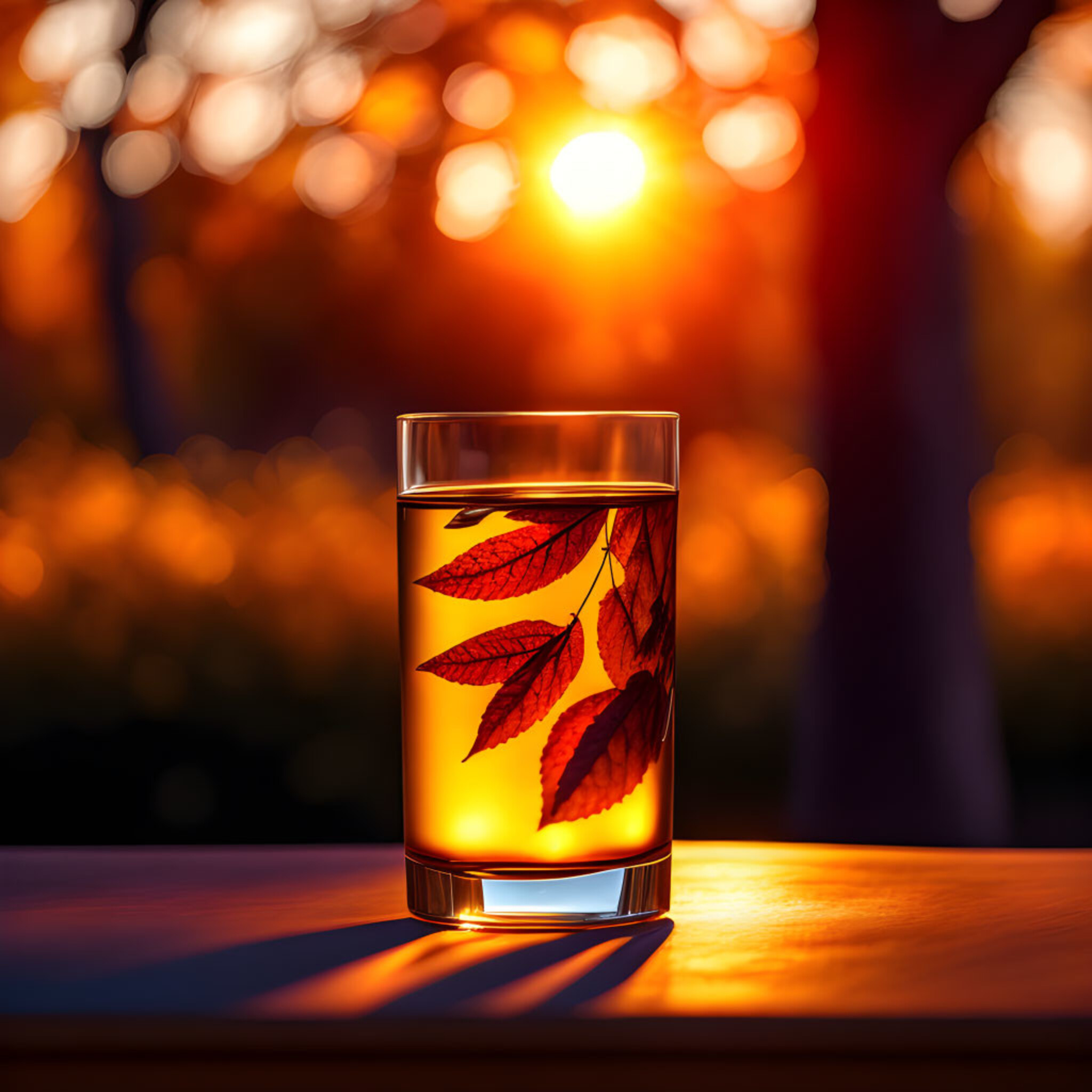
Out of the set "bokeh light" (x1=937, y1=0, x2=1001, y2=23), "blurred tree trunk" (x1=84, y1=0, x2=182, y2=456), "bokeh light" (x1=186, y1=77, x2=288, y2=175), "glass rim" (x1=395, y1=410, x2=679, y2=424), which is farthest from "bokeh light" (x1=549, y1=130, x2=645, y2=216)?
"glass rim" (x1=395, y1=410, x2=679, y2=424)

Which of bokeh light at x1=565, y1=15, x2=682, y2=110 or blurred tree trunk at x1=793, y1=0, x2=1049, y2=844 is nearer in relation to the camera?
blurred tree trunk at x1=793, y1=0, x2=1049, y2=844

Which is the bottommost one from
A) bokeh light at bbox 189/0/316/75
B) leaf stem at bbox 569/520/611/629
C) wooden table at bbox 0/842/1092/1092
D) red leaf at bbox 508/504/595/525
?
wooden table at bbox 0/842/1092/1092

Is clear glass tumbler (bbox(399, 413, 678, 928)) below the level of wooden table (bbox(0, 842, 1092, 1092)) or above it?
above

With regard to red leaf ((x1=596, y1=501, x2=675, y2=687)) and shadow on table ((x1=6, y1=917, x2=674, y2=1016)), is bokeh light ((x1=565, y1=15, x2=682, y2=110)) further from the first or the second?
shadow on table ((x1=6, y1=917, x2=674, y2=1016))

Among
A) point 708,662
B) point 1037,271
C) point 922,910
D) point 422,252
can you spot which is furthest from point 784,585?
point 922,910

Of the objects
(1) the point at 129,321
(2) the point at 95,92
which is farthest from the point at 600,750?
(1) the point at 129,321

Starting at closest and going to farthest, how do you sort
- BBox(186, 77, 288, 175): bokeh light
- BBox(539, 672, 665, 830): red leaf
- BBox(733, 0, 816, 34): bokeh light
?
1. BBox(539, 672, 665, 830): red leaf
2. BBox(733, 0, 816, 34): bokeh light
3. BBox(186, 77, 288, 175): bokeh light
